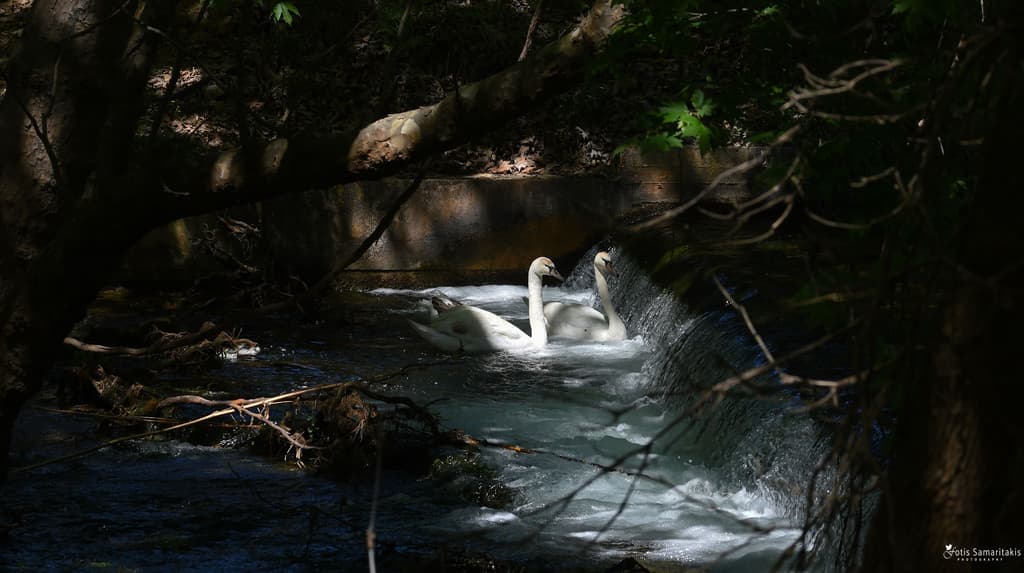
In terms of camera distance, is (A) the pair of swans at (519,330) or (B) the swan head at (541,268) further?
(B) the swan head at (541,268)

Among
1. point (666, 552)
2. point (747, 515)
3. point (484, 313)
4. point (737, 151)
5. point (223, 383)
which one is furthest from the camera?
point (737, 151)

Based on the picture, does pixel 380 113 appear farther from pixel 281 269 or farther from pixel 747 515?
pixel 281 269

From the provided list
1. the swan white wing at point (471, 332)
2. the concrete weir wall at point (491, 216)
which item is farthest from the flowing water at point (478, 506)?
the concrete weir wall at point (491, 216)

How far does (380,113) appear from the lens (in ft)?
11.2

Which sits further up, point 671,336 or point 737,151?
point 737,151

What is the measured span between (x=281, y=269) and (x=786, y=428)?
24.6 feet

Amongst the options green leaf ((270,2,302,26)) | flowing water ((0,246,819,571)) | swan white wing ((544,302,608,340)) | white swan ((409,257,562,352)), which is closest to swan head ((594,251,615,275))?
swan white wing ((544,302,608,340))

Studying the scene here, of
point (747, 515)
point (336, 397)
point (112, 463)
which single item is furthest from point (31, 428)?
point (747, 515)

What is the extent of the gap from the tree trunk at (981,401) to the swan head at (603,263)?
847 cm

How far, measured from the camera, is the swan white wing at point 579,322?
10.1 meters

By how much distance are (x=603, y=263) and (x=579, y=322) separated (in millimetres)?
925

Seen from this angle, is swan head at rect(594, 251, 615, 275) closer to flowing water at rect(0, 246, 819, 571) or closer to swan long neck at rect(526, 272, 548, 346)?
swan long neck at rect(526, 272, 548, 346)

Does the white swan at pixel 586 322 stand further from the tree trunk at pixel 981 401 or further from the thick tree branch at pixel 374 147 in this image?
the tree trunk at pixel 981 401

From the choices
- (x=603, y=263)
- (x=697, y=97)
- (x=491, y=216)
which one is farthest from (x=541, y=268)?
(x=697, y=97)
